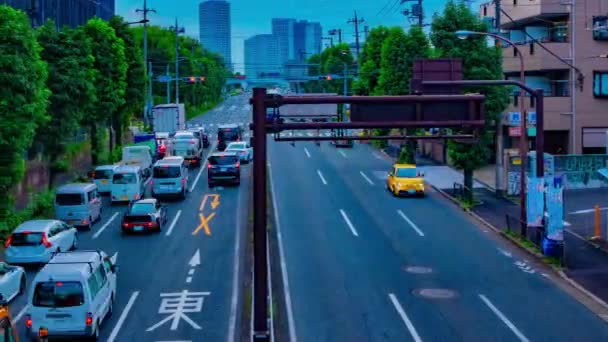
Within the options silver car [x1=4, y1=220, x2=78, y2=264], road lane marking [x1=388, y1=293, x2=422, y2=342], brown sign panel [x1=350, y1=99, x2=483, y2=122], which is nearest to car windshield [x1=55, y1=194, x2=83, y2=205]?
silver car [x1=4, y1=220, x2=78, y2=264]

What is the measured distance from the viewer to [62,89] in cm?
4184

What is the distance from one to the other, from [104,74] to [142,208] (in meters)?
21.1

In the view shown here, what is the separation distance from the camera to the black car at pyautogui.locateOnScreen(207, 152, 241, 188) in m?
48.6

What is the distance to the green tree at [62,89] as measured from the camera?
137 ft

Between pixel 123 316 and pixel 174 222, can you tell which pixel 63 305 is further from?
pixel 174 222

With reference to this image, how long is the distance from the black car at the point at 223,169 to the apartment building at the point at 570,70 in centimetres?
1734

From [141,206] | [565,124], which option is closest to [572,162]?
[565,124]

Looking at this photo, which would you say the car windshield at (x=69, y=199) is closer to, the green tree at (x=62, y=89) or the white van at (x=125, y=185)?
the green tree at (x=62, y=89)

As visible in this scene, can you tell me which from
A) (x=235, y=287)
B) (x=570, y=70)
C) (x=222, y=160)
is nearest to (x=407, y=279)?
(x=235, y=287)

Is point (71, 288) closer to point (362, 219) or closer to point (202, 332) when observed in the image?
point (202, 332)

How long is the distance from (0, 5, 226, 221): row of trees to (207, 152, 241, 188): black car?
804 centimetres

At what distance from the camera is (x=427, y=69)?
2272 centimetres

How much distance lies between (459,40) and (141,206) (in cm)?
1926

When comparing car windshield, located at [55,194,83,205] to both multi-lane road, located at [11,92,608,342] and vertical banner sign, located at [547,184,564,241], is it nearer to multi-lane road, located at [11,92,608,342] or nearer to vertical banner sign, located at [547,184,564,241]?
multi-lane road, located at [11,92,608,342]
